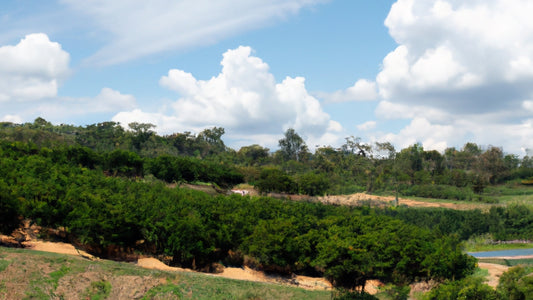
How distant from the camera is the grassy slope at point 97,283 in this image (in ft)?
53.5

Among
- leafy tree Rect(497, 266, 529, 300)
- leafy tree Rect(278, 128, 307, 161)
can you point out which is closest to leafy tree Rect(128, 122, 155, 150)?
leafy tree Rect(278, 128, 307, 161)

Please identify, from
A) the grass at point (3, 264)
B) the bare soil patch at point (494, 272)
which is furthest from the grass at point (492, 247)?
the grass at point (3, 264)

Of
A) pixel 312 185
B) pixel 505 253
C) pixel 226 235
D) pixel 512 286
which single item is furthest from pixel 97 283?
pixel 312 185

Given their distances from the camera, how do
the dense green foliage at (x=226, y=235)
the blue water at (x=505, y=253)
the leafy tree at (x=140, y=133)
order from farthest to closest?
the leafy tree at (x=140, y=133) → the blue water at (x=505, y=253) → the dense green foliage at (x=226, y=235)

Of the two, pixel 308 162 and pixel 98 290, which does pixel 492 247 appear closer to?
pixel 98 290

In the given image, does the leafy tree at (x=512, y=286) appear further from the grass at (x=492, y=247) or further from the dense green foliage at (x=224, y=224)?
the grass at (x=492, y=247)

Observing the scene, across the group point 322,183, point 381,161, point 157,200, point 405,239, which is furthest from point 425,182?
point 157,200

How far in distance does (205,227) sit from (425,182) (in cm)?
5358

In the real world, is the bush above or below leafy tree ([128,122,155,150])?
below

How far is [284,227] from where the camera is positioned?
27484mm

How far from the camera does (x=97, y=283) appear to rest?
682 inches

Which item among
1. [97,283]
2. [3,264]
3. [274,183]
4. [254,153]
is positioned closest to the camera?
[3,264]

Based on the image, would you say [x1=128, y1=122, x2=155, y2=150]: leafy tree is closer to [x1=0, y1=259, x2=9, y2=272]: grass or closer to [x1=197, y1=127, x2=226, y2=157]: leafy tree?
[x1=197, y1=127, x2=226, y2=157]: leafy tree

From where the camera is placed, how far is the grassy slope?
53.5 feet
